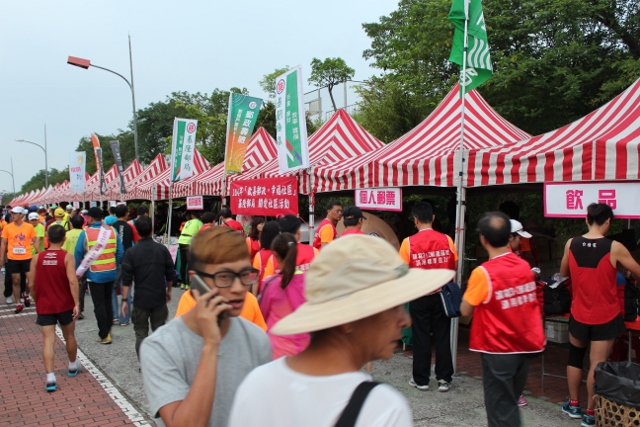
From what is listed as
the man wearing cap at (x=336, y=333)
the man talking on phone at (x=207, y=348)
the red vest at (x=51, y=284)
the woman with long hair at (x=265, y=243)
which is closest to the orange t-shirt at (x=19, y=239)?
the red vest at (x=51, y=284)

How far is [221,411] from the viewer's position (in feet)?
6.30

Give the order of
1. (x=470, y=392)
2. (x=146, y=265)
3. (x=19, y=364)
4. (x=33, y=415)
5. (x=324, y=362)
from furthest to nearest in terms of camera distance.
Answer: (x=19, y=364), (x=146, y=265), (x=470, y=392), (x=33, y=415), (x=324, y=362)

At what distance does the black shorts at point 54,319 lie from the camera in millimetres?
5941

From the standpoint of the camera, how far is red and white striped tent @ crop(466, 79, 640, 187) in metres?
4.68

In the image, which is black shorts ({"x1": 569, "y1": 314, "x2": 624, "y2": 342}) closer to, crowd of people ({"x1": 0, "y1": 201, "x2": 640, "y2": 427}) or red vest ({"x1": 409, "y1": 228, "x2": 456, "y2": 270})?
crowd of people ({"x1": 0, "y1": 201, "x2": 640, "y2": 427})

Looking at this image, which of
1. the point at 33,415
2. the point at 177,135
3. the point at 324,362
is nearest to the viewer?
the point at 324,362

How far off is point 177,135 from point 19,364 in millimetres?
6508

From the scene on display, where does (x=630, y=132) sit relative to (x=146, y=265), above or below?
above

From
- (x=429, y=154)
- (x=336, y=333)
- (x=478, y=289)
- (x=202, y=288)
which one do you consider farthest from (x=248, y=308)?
(x=429, y=154)

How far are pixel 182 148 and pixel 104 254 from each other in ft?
17.6

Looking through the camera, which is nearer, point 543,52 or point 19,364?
point 19,364

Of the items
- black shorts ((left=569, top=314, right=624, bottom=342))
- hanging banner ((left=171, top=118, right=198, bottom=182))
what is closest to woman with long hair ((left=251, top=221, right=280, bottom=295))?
black shorts ((left=569, top=314, right=624, bottom=342))

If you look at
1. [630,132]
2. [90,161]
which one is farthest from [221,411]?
[90,161]

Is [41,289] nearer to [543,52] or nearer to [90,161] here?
[543,52]
